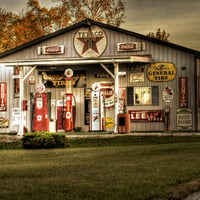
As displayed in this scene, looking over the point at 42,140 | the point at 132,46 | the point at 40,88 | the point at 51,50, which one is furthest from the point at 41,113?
the point at 42,140

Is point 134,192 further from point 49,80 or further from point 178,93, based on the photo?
point 49,80

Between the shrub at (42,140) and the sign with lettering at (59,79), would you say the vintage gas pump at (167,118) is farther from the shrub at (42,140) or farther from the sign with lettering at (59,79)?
the shrub at (42,140)

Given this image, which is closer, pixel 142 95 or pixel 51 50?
pixel 142 95

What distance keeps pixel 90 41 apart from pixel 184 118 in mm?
6595

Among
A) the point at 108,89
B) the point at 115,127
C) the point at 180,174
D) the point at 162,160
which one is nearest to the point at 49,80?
the point at 108,89

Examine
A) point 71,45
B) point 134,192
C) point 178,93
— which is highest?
point 71,45

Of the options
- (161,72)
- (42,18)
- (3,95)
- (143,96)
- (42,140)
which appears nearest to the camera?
(42,140)

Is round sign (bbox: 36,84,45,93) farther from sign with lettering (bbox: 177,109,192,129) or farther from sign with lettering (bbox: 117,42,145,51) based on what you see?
sign with lettering (bbox: 177,109,192,129)

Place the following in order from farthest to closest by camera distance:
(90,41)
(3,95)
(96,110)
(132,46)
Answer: (3,95) < (90,41) < (132,46) < (96,110)

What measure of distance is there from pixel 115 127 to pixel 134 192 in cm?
1701

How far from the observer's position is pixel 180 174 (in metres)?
11.1

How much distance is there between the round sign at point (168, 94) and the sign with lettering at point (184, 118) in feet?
2.63

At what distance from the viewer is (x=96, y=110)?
88.6 feet

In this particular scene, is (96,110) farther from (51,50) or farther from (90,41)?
(51,50)
